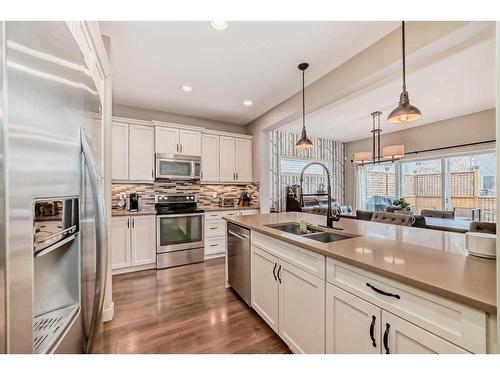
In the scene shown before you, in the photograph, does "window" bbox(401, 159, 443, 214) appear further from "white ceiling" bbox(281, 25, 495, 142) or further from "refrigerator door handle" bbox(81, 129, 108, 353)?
"refrigerator door handle" bbox(81, 129, 108, 353)

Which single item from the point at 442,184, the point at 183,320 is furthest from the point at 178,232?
the point at 442,184

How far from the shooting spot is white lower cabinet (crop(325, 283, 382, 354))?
1.04 metres

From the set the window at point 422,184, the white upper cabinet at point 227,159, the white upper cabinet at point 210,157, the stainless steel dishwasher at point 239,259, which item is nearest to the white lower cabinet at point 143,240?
the white upper cabinet at point 210,157

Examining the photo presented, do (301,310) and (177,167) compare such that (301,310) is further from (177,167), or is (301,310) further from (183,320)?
(177,167)

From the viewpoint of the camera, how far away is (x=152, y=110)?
157 inches

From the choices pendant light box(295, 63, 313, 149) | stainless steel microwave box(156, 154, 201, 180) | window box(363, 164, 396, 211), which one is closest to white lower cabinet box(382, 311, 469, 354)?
pendant light box(295, 63, 313, 149)

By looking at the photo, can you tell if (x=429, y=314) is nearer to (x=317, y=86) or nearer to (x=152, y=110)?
(x=317, y=86)

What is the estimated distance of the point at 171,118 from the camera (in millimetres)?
4160

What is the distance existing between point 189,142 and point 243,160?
1.20 meters

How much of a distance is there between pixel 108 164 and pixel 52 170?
5.87 feet

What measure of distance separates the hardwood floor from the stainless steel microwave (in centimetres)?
168

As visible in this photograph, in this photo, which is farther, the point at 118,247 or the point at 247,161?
the point at 247,161

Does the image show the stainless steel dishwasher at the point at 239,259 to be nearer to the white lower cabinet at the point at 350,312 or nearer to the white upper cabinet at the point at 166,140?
the white lower cabinet at the point at 350,312
